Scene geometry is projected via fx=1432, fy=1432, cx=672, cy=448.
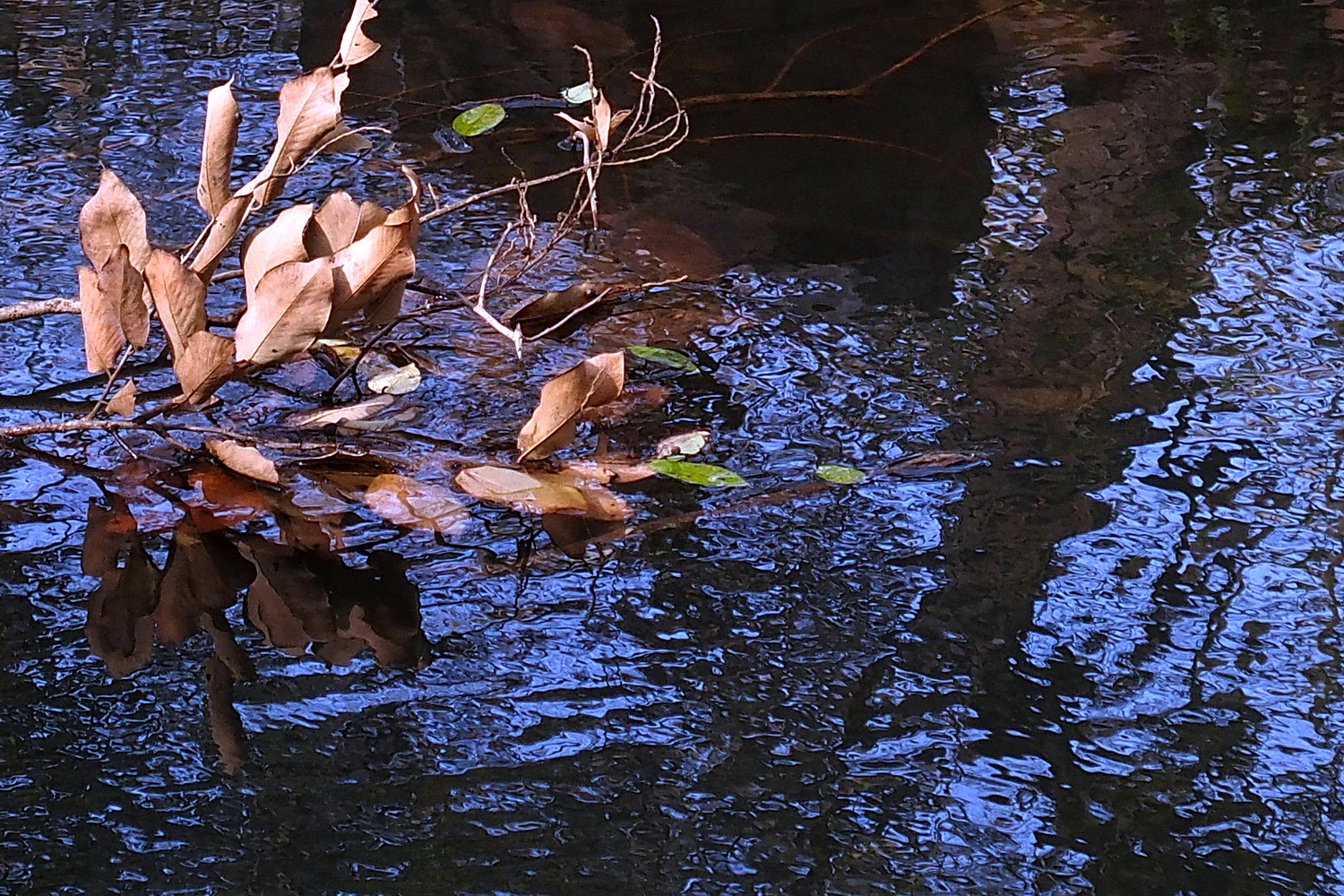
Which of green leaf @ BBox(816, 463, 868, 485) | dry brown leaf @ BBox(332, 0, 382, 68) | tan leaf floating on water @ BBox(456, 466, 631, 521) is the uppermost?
dry brown leaf @ BBox(332, 0, 382, 68)

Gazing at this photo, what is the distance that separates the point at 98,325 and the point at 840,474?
2.50 ft

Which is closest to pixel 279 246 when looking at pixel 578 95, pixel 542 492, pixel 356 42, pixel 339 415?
pixel 339 415

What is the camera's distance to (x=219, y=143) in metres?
1.56

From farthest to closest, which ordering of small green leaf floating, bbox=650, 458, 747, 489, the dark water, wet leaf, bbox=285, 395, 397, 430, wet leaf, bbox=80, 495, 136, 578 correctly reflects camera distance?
wet leaf, bbox=285, 395, 397, 430 → small green leaf floating, bbox=650, 458, 747, 489 → wet leaf, bbox=80, 495, 136, 578 → the dark water

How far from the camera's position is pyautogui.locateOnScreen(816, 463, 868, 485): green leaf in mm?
1392

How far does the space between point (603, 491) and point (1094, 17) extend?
198 cm

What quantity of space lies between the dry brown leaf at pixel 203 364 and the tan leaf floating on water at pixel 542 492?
0.84ft

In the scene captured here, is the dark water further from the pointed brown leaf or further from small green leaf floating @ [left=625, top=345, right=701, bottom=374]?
the pointed brown leaf

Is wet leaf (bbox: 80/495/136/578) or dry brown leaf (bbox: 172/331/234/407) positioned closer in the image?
wet leaf (bbox: 80/495/136/578)

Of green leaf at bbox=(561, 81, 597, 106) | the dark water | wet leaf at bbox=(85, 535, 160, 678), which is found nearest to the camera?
the dark water

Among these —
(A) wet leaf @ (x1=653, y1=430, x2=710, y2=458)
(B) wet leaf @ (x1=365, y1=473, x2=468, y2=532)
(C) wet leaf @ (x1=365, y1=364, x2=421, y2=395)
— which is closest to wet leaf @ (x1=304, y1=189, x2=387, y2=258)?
(C) wet leaf @ (x1=365, y1=364, x2=421, y2=395)

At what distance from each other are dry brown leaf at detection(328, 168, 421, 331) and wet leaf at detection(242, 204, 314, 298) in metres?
0.04

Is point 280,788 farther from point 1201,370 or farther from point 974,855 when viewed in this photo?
point 1201,370

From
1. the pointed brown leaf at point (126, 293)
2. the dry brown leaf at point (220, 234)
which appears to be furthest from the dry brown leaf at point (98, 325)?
the dry brown leaf at point (220, 234)
